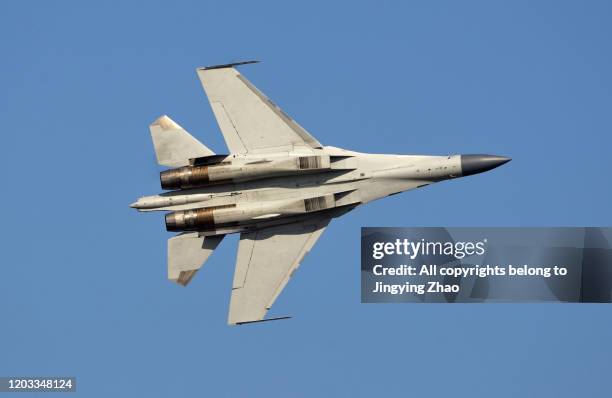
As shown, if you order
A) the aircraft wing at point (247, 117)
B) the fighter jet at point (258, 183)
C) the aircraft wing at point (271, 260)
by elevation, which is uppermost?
the aircraft wing at point (247, 117)

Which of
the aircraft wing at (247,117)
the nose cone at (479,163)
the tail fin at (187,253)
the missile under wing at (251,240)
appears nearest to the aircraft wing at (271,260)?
the missile under wing at (251,240)

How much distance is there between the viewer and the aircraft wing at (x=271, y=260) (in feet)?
122

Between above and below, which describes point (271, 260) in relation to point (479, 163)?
below

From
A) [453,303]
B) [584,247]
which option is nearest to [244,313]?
[453,303]

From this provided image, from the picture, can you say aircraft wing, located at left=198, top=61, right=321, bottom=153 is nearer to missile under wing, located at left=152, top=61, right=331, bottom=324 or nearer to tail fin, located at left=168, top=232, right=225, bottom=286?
missile under wing, located at left=152, top=61, right=331, bottom=324

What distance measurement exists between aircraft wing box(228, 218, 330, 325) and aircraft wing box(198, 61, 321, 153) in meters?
3.08

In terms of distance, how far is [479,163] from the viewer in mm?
36156

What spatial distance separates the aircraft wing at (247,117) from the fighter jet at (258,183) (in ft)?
0.12

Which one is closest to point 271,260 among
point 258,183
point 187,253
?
point 258,183

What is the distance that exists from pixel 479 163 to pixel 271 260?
327 inches

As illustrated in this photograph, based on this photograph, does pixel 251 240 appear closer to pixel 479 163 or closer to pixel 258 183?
pixel 258 183

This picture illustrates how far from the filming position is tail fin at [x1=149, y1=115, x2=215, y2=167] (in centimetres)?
3697

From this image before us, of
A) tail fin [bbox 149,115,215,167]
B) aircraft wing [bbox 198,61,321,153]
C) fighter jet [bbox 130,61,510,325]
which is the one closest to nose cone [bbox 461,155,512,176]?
fighter jet [bbox 130,61,510,325]

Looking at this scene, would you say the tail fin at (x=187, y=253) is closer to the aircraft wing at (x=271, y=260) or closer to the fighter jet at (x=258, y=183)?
the fighter jet at (x=258, y=183)
